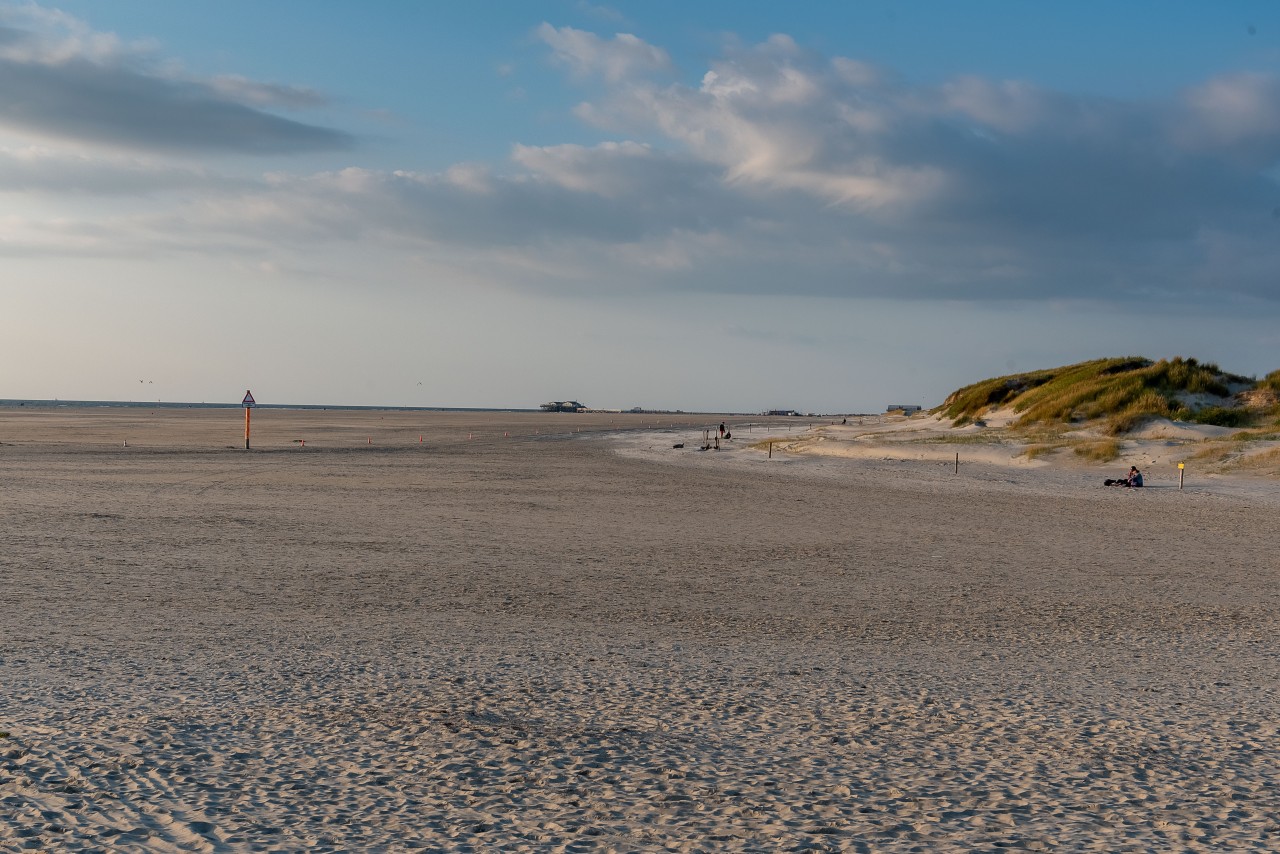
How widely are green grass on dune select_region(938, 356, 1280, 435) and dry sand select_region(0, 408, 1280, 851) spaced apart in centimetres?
2942

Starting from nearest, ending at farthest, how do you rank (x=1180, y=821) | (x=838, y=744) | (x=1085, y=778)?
(x=1180, y=821) < (x=1085, y=778) < (x=838, y=744)

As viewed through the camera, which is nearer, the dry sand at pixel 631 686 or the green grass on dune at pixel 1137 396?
the dry sand at pixel 631 686

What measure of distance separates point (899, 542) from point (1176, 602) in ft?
17.6

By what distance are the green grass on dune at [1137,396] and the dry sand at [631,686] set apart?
96.5ft

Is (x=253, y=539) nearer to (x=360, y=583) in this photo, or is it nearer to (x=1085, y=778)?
(x=360, y=583)

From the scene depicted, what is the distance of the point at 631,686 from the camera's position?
305 inches

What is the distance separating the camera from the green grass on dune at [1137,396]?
4475 centimetres

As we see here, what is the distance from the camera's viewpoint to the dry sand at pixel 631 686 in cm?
518

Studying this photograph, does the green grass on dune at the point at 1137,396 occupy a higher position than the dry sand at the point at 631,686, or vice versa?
the green grass on dune at the point at 1137,396

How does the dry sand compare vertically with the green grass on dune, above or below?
below

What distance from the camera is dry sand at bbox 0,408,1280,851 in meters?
5.18

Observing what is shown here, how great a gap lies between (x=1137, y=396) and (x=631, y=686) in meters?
45.4

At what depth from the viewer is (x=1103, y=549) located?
15914mm

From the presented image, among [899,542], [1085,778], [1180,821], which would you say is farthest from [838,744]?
[899,542]
